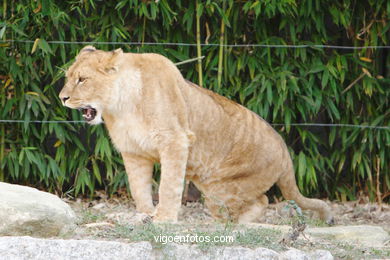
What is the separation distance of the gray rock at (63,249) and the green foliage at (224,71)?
2.77 metres

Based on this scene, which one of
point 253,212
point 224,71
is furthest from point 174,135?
point 224,71

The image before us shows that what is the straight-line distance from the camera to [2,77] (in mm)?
6703

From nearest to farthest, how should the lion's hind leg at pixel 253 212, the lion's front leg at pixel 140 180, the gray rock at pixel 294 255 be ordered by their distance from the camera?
1. the gray rock at pixel 294 255
2. the lion's front leg at pixel 140 180
3. the lion's hind leg at pixel 253 212

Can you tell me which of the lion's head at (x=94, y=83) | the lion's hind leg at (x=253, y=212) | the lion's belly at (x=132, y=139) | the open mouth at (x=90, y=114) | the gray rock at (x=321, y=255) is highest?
the lion's head at (x=94, y=83)

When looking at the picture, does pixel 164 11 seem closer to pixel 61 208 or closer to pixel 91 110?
pixel 91 110

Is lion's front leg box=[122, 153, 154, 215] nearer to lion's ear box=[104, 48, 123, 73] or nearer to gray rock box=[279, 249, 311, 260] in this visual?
lion's ear box=[104, 48, 123, 73]

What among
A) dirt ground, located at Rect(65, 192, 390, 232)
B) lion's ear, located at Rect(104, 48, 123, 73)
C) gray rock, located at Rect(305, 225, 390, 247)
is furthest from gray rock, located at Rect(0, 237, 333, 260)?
dirt ground, located at Rect(65, 192, 390, 232)

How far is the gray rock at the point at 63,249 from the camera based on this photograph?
153 inches

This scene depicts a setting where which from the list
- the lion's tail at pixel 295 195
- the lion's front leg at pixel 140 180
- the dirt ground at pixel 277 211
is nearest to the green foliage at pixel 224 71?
the dirt ground at pixel 277 211

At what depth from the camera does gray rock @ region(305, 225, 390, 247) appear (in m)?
4.84

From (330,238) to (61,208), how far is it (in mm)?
1641

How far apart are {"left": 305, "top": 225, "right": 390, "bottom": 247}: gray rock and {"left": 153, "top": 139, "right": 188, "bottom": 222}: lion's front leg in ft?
2.81

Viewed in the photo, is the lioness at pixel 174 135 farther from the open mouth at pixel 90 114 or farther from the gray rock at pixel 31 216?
the gray rock at pixel 31 216

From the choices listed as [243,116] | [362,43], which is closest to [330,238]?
[243,116]
